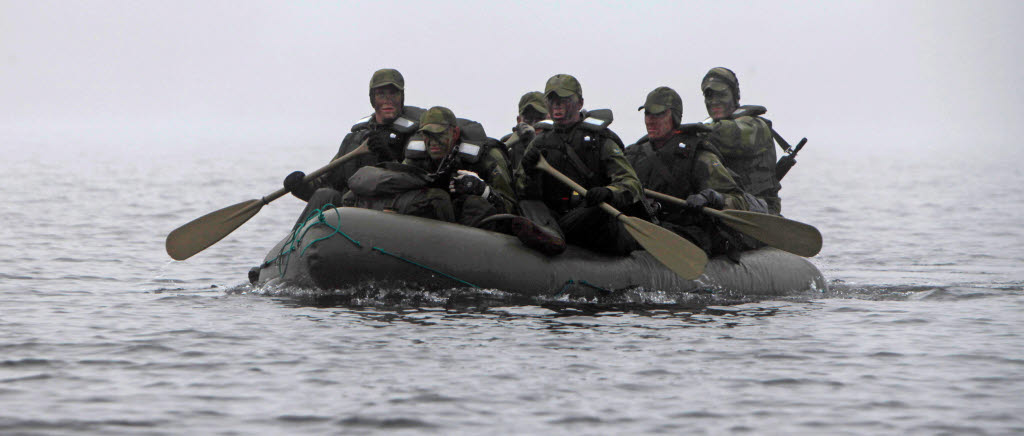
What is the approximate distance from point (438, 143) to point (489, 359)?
7.87 ft

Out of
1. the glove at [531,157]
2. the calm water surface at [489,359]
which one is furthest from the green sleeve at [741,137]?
the glove at [531,157]

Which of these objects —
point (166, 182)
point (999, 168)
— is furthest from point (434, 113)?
point (999, 168)

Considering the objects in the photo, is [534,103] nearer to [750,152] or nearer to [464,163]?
[464,163]

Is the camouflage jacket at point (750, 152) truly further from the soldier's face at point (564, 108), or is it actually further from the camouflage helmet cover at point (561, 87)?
the camouflage helmet cover at point (561, 87)

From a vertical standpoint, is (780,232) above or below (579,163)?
below

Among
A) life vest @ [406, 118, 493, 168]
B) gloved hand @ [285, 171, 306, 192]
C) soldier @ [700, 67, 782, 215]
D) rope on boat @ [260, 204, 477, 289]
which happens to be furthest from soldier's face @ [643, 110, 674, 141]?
gloved hand @ [285, 171, 306, 192]

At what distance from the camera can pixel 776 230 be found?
10922 mm

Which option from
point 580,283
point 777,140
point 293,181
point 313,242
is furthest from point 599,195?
point 777,140

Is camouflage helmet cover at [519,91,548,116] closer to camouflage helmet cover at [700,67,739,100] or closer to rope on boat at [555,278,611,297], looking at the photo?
camouflage helmet cover at [700,67,739,100]

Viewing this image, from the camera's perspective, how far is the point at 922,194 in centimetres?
3631

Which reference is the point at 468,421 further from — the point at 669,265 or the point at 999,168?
the point at 999,168

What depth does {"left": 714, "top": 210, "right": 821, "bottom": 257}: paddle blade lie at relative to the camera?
35.4ft

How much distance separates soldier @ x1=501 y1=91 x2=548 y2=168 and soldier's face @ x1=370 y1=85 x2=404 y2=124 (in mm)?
960

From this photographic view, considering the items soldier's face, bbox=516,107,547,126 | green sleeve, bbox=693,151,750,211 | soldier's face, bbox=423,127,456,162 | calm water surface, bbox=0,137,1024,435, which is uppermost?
soldier's face, bbox=516,107,547,126
